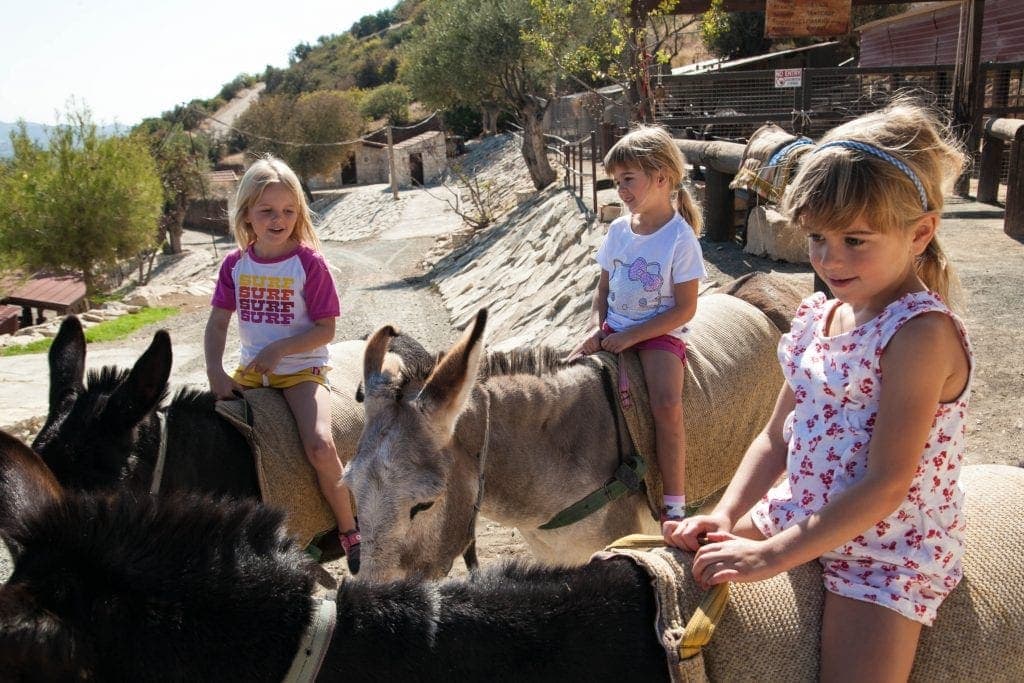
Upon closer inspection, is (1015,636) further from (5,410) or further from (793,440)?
(5,410)

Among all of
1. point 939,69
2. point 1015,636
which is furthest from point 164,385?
point 939,69

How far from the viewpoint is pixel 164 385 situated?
10.9 feet

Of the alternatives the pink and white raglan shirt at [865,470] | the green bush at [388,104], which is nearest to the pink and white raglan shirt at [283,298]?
the pink and white raglan shirt at [865,470]

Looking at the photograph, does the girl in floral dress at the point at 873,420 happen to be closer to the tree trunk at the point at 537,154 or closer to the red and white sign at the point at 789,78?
the red and white sign at the point at 789,78

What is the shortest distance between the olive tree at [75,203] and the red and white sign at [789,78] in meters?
27.2

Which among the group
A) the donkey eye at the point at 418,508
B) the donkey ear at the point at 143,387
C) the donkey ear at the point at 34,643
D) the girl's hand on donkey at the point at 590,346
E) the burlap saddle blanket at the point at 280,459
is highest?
the donkey ear at the point at 34,643

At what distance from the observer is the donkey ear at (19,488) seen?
1564mm

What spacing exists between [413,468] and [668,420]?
4.71 ft

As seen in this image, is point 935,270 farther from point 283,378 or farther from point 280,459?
point 283,378

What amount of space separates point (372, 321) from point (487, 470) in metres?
14.9

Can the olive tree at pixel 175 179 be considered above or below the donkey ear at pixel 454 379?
below

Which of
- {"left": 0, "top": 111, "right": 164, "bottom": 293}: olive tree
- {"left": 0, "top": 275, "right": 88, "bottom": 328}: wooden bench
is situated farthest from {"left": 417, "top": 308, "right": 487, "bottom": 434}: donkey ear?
{"left": 0, "top": 111, "right": 164, "bottom": 293}: olive tree

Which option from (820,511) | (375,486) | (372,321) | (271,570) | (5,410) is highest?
(271,570)

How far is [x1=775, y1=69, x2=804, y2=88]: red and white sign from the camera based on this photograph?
51.6ft
